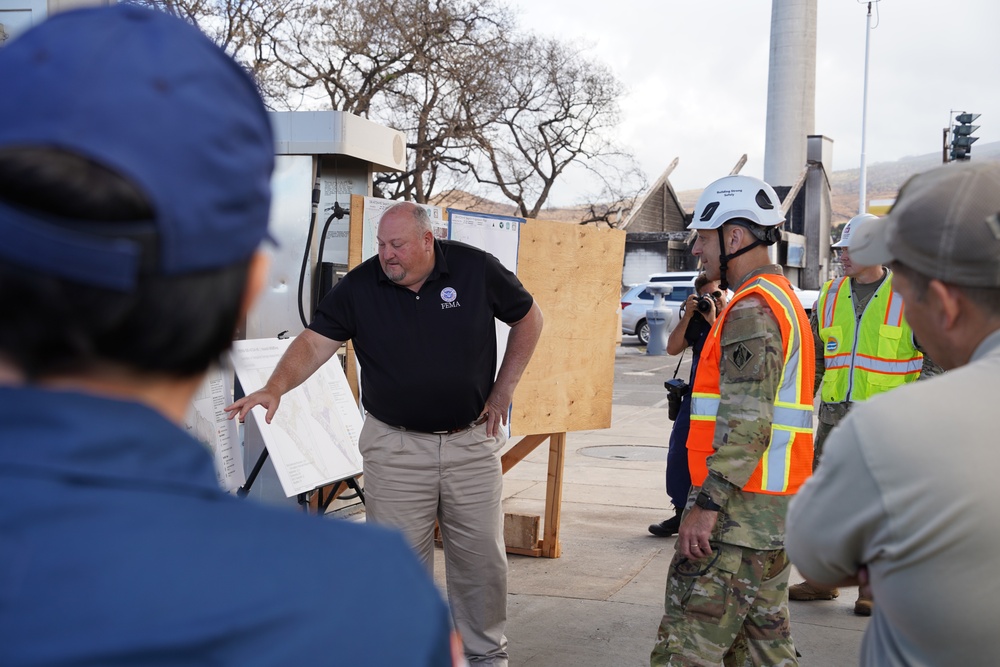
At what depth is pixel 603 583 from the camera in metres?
5.59

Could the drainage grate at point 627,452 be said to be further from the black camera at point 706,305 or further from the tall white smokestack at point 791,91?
the tall white smokestack at point 791,91

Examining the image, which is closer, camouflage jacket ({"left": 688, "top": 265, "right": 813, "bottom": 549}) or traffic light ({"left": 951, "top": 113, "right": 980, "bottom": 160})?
camouflage jacket ({"left": 688, "top": 265, "right": 813, "bottom": 549})

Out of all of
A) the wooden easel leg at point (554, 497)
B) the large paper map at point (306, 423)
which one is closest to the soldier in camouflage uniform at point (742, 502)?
the large paper map at point (306, 423)

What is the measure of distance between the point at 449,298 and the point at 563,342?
1824 mm

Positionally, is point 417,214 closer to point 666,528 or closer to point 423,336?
point 423,336

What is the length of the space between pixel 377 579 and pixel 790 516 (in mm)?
1096

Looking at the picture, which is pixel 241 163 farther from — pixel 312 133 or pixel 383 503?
pixel 312 133

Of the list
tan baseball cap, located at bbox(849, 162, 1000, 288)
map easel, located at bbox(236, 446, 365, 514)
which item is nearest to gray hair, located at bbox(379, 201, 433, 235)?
map easel, located at bbox(236, 446, 365, 514)

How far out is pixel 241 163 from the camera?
78 centimetres

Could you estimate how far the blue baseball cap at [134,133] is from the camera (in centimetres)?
72

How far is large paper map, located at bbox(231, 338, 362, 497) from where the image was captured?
4.88 meters

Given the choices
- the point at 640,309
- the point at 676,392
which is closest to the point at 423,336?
the point at 676,392

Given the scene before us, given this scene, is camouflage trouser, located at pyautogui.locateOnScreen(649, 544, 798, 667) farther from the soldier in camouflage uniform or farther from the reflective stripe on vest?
the reflective stripe on vest

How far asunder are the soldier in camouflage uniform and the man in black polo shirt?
117cm
